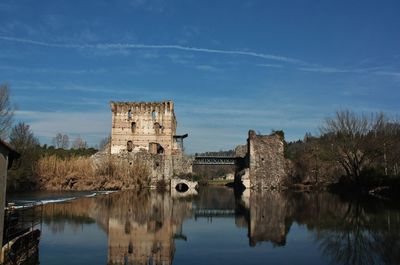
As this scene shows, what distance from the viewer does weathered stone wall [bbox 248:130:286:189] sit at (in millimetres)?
52562

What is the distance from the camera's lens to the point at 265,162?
5297 cm

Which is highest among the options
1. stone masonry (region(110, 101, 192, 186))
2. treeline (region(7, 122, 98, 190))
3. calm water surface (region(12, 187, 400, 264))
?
stone masonry (region(110, 101, 192, 186))

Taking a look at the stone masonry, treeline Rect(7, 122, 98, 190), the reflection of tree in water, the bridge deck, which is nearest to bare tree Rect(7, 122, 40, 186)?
treeline Rect(7, 122, 98, 190)

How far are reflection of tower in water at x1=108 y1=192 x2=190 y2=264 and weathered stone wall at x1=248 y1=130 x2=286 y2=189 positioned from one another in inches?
1177

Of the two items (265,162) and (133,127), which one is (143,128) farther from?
(265,162)

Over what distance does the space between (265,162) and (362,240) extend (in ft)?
128

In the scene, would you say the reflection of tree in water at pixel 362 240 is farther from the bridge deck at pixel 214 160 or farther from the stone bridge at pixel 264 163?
the bridge deck at pixel 214 160

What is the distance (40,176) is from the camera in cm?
4300

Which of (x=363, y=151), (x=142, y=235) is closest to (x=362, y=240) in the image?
(x=142, y=235)

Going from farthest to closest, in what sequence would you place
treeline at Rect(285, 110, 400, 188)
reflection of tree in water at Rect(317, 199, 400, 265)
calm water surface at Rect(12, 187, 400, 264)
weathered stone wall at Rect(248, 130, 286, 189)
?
weathered stone wall at Rect(248, 130, 286, 189) → treeline at Rect(285, 110, 400, 188) → calm water surface at Rect(12, 187, 400, 264) → reflection of tree in water at Rect(317, 199, 400, 265)

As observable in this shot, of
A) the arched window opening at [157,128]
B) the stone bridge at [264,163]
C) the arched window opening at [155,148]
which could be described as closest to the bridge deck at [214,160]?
the stone bridge at [264,163]

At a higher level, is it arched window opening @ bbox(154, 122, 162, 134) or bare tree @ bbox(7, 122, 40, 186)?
arched window opening @ bbox(154, 122, 162, 134)

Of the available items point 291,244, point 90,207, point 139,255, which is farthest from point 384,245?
point 90,207

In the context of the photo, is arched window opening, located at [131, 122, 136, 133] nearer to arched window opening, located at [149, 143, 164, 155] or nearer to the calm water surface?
arched window opening, located at [149, 143, 164, 155]
